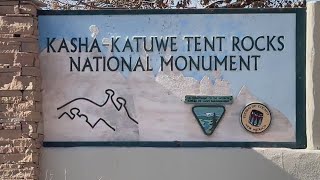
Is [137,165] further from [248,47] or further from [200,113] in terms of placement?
[248,47]

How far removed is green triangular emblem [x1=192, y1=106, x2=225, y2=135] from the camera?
6.78m

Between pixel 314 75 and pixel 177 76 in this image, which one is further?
pixel 177 76

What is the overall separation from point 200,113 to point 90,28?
1460 mm

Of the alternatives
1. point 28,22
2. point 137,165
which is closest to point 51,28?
point 28,22

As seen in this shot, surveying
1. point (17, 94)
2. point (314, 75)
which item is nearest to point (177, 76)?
point (314, 75)

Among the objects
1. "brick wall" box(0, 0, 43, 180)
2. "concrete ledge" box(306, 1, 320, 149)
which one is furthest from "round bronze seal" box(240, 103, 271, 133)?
"brick wall" box(0, 0, 43, 180)

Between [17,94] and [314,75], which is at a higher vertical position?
[314,75]

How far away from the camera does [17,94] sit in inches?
263

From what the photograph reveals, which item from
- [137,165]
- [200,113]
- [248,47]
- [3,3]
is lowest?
[137,165]

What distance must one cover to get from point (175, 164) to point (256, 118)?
0.97m

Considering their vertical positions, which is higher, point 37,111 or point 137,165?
point 37,111

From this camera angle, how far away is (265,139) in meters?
6.80

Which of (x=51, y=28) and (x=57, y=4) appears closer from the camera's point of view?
(x=51, y=28)

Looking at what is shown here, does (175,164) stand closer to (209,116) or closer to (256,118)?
(209,116)
